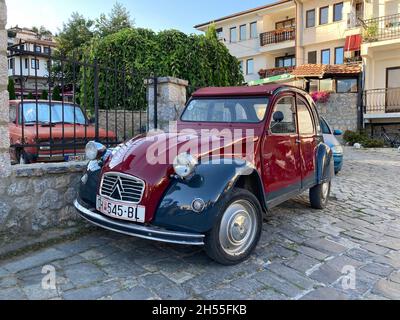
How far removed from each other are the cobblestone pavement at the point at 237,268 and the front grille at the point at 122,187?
66 cm

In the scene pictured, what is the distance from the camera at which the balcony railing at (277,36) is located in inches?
1041

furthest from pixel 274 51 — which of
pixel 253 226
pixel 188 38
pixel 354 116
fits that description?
pixel 253 226

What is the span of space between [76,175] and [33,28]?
52844 mm

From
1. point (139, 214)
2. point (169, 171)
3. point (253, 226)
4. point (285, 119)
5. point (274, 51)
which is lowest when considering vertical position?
point (253, 226)

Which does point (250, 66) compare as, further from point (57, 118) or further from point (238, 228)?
point (238, 228)

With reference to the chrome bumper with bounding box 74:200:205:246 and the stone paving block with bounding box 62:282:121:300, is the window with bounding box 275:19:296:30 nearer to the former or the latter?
the chrome bumper with bounding box 74:200:205:246

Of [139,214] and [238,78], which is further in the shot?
[238,78]

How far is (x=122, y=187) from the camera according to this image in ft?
11.3

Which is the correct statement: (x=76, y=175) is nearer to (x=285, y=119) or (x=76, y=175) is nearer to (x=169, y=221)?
(x=169, y=221)

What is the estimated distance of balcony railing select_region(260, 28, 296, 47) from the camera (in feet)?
86.8

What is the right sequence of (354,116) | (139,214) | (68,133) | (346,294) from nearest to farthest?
(346,294) < (139,214) < (68,133) < (354,116)

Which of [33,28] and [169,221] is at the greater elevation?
[33,28]

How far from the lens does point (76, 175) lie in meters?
4.63

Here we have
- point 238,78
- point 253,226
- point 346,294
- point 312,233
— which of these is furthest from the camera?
point 238,78
